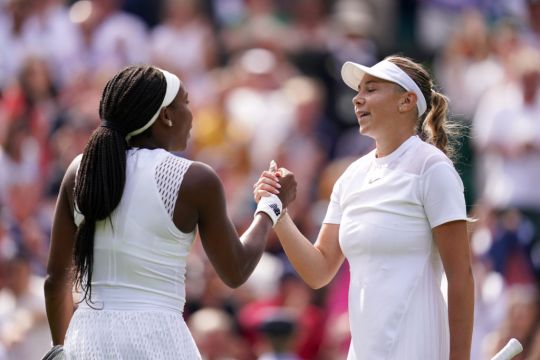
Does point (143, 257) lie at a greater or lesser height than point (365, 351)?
greater

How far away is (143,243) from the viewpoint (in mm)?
4355

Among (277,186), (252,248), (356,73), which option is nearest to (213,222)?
(252,248)

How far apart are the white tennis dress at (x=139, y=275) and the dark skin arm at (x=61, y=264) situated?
18 cm

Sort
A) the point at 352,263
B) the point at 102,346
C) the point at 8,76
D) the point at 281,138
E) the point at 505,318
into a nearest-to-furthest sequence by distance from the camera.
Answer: the point at 102,346 → the point at 352,263 → the point at 505,318 → the point at 281,138 → the point at 8,76

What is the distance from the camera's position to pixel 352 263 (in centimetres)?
475

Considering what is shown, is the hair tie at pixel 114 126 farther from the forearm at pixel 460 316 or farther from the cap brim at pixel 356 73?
the forearm at pixel 460 316

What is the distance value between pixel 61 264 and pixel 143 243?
0.40 m

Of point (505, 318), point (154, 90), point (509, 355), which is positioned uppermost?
point (154, 90)

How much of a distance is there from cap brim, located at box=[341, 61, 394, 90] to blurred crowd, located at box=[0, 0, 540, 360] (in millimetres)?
3106

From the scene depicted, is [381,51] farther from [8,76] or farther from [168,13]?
[8,76]

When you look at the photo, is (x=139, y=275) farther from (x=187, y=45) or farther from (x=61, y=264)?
(x=187, y=45)

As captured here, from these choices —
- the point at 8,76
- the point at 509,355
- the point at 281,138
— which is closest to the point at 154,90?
the point at 509,355

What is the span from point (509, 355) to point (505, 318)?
412 centimetres

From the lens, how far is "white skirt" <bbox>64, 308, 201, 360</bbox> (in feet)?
14.3
